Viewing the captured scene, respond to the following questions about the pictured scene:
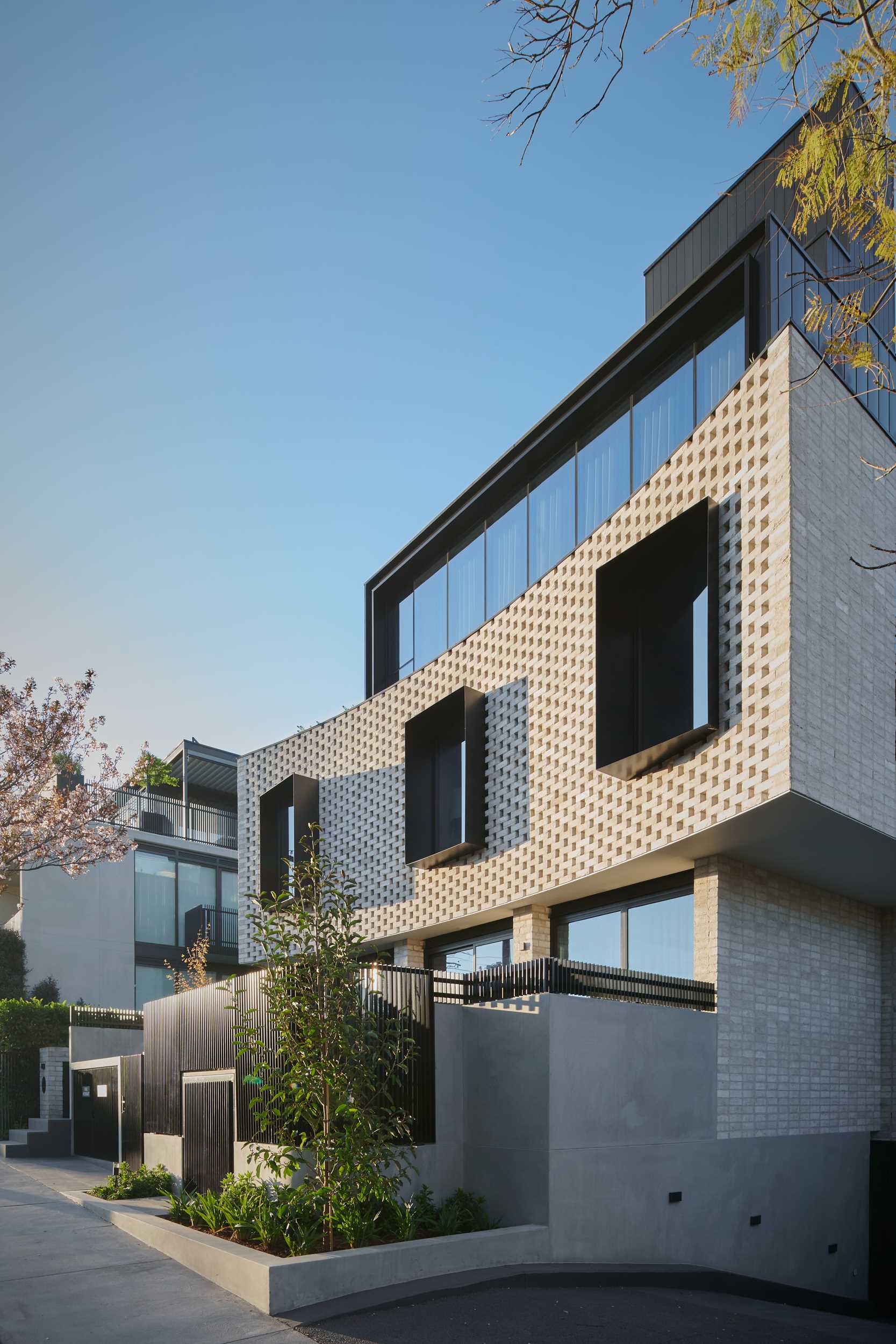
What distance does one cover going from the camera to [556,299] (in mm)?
11203

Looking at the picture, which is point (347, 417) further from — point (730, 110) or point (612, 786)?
point (730, 110)

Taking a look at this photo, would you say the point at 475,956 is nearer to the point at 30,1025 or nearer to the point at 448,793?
the point at 448,793

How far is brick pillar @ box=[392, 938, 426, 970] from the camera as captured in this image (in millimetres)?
18828

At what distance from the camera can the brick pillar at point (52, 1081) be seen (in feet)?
66.3

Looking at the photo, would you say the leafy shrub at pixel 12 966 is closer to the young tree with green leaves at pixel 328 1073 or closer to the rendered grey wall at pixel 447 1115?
the young tree with green leaves at pixel 328 1073

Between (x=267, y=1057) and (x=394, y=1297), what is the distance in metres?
2.78

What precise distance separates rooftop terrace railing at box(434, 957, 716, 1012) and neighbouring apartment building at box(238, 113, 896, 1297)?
238mm

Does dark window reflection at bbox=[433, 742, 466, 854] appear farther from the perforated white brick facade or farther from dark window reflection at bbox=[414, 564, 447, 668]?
dark window reflection at bbox=[414, 564, 447, 668]

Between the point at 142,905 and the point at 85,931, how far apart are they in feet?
6.80

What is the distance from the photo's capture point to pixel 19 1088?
21156 mm

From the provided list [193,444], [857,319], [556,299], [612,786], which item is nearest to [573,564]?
[612,786]

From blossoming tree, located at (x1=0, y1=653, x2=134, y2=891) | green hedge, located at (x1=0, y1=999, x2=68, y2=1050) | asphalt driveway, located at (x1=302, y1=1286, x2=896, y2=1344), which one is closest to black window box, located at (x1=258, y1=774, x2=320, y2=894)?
blossoming tree, located at (x1=0, y1=653, x2=134, y2=891)

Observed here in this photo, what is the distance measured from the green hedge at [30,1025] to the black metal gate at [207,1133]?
32.3ft

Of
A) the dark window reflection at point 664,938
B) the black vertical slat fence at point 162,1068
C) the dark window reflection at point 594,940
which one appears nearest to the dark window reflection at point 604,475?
the dark window reflection at point 664,938
